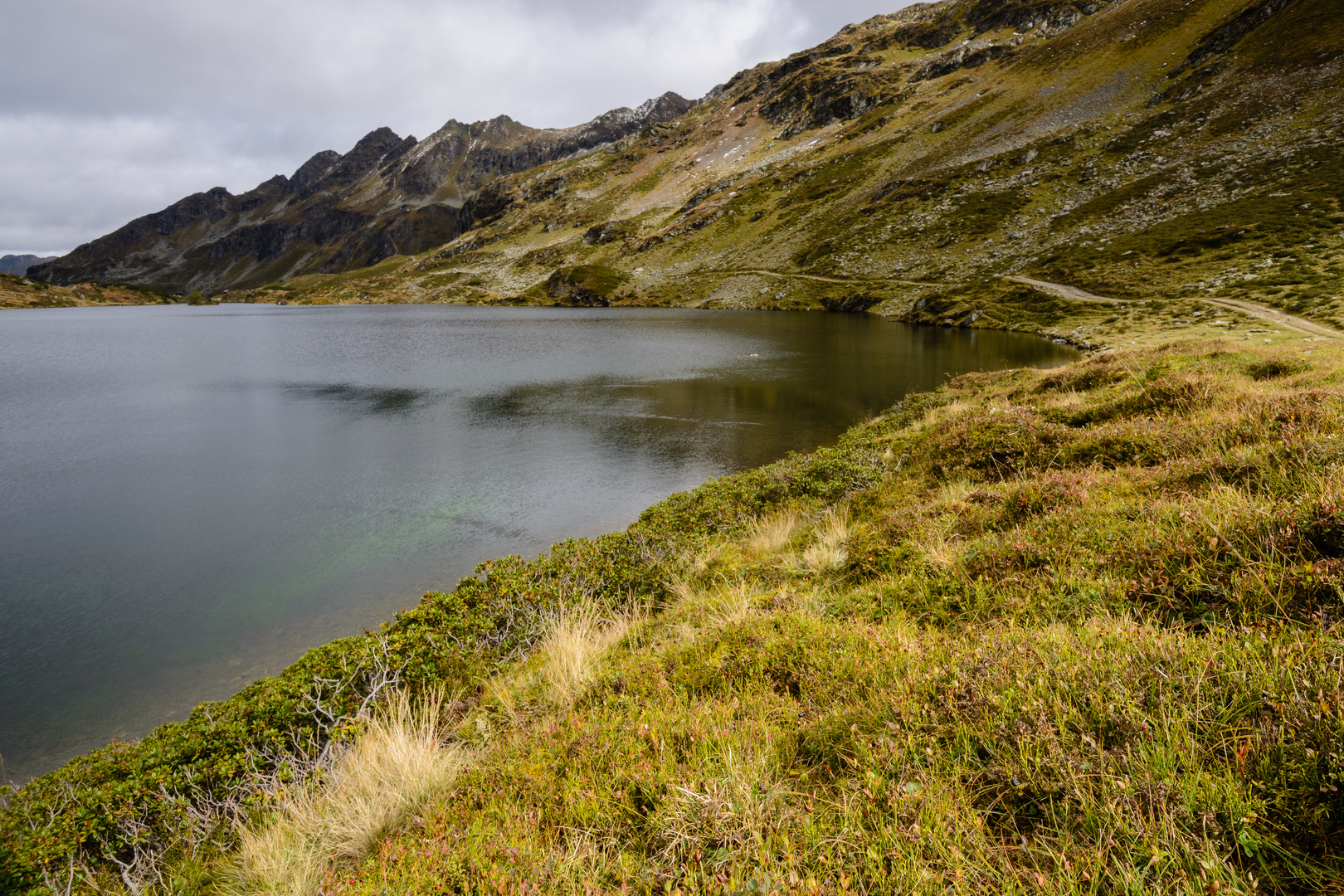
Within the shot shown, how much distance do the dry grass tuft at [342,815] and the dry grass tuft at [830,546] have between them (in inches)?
220

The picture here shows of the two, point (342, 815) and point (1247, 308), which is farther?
point (1247, 308)

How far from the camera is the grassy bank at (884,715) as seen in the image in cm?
286

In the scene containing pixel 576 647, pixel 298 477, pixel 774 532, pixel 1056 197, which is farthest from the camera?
pixel 1056 197

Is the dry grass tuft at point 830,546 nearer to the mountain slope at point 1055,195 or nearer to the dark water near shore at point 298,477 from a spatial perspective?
the dark water near shore at point 298,477

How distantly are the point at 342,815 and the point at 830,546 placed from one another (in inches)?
284

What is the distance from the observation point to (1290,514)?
15.9ft

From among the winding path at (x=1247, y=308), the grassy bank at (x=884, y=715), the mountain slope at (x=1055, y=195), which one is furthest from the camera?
the mountain slope at (x=1055, y=195)

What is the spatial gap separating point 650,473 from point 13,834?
17468 mm

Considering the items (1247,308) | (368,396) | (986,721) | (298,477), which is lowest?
(298,477)

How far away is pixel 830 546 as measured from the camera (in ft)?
29.7

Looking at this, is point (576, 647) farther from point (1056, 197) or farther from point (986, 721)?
point (1056, 197)

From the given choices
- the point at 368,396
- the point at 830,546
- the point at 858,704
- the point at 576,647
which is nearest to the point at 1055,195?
the point at 368,396

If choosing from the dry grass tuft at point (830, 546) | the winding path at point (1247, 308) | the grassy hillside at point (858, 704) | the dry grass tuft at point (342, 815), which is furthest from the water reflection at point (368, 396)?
the winding path at point (1247, 308)

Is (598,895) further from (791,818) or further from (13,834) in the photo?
(13,834)
